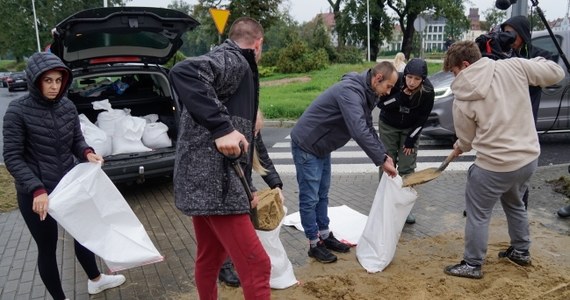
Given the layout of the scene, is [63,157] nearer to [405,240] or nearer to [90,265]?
[90,265]

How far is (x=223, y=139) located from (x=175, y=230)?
9.56 feet

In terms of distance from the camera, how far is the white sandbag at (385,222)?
3.51m

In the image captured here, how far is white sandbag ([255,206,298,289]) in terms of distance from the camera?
3.20 metres

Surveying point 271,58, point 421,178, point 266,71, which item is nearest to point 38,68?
point 421,178

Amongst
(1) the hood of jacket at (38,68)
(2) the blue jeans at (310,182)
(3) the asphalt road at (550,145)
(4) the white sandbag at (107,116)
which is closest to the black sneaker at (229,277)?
(2) the blue jeans at (310,182)

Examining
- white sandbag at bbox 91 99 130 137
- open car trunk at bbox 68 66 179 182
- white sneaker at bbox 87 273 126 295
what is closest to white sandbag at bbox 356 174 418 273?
white sneaker at bbox 87 273 126 295

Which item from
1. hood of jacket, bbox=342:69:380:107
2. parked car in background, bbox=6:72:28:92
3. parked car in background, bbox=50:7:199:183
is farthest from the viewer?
parked car in background, bbox=6:72:28:92

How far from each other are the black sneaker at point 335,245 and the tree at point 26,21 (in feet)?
173

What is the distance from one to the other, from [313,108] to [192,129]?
1697 millimetres

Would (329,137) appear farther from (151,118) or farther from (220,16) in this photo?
(220,16)

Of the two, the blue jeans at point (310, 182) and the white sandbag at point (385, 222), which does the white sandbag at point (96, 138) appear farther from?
the white sandbag at point (385, 222)

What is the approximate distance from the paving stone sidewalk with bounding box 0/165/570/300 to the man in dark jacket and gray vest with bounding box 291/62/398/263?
0.96ft

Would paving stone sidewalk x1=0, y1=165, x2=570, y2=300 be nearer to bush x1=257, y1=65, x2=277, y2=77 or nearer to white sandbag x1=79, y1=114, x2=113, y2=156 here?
white sandbag x1=79, y1=114, x2=113, y2=156

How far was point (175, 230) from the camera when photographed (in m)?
4.68
